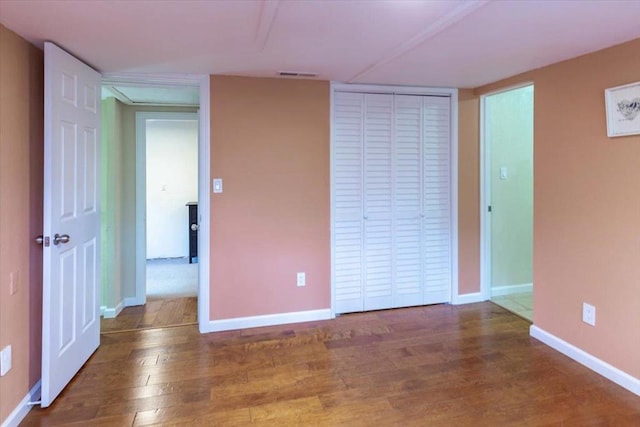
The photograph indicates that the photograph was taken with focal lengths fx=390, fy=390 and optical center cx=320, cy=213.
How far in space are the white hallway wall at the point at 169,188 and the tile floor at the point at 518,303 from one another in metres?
4.85

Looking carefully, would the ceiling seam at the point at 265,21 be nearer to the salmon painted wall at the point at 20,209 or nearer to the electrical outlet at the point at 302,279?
the salmon painted wall at the point at 20,209

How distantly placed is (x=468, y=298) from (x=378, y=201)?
1.35m

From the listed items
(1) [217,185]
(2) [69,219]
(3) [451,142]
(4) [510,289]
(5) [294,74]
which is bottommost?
(4) [510,289]

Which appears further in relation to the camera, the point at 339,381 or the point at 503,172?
the point at 503,172

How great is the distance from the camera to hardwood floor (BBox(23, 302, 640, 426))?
204 centimetres

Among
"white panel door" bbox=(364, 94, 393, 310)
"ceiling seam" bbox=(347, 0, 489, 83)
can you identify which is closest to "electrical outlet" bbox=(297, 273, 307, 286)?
"white panel door" bbox=(364, 94, 393, 310)

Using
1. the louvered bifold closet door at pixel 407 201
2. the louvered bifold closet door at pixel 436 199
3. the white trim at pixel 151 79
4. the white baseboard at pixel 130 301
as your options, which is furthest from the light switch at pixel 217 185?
the louvered bifold closet door at pixel 436 199

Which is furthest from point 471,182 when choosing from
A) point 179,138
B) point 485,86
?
point 179,138

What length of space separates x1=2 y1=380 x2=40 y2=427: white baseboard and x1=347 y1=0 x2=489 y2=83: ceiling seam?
2.91 metres

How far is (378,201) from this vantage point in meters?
3.57

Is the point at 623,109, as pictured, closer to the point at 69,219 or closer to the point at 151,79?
the point at 151,79

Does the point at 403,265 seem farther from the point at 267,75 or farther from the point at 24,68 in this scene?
the point at 24,68

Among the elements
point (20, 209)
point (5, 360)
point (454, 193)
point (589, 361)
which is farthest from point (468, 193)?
point (5, 360)

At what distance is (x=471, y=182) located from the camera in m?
3.77
